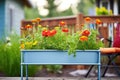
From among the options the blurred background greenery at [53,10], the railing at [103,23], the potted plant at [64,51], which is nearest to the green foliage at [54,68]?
the railing at [103,23]

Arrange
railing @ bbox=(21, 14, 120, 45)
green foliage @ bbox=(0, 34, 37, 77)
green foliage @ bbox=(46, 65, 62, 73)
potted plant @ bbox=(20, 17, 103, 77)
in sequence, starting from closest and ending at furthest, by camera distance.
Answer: potted plant @ bbox=(20, 17, 103, 77) < green foliage @ bbox=(0, 34, 37, 77) < green foliage @ bbox=(46, 65, 62, 73) < railing @ bbox=(21, 14, 120, 45)

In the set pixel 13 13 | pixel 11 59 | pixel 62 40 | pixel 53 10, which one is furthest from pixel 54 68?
pixel 53 10

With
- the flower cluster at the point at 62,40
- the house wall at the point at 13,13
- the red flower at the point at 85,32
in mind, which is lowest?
the flower cluster at the point at 62,40

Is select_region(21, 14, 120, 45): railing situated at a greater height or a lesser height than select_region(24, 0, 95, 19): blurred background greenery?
lesser

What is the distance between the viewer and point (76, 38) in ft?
17.8

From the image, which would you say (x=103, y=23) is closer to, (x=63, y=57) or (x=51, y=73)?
(x=51, y=73)

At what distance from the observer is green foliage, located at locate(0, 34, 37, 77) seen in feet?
24.2

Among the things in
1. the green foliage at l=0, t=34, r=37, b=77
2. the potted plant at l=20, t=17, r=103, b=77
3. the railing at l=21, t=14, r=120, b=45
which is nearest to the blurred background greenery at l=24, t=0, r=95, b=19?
the railing at l=21, t=14, r=120, b=45

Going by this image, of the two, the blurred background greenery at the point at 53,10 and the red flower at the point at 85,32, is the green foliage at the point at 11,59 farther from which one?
the blurred background greenery at the point at 53,10

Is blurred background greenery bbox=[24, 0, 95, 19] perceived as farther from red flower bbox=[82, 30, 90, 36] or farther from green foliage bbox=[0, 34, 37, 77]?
red flower bbox=[82, 30, 90, 36]

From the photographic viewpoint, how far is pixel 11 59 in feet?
24.2

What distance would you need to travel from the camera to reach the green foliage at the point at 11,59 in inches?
291

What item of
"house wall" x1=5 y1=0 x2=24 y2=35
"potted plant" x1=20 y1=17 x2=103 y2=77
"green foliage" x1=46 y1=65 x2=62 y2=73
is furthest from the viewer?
"house wall" x1=5 y1=0 x2=24 y2=35

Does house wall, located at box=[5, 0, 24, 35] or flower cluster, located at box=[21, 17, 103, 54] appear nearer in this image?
flower cluster, located at box=[21, 17, 103, 54]
